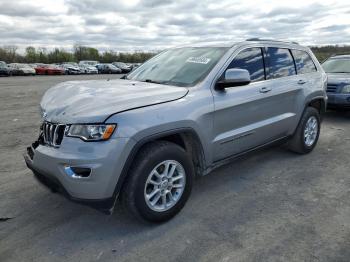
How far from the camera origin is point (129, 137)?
2.71 m

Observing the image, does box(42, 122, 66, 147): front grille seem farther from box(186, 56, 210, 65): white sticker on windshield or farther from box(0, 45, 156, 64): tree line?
box(0, 45, 156, 64): tree line

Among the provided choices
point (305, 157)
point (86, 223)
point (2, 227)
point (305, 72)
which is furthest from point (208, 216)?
point (305, 72)

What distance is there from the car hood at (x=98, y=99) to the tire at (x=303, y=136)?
8.11 feet

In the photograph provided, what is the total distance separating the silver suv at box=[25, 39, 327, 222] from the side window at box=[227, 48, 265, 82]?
1cm

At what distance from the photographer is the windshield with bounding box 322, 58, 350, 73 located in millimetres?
8908

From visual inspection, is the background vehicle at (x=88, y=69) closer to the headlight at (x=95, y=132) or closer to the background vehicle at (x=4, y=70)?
the background vehicle at (x=4, y=70)

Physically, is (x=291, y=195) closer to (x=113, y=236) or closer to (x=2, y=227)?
(x=113, y=236)

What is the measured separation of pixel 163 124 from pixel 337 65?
8044 mm

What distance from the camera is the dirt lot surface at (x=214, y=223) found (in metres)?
2.74

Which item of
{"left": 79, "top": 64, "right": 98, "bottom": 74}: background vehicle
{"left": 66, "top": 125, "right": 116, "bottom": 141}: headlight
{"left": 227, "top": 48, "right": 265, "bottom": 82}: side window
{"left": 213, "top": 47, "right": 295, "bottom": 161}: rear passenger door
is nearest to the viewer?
{"left": 66, "top": 125, "right": 116, "bottom": 141}: headlight

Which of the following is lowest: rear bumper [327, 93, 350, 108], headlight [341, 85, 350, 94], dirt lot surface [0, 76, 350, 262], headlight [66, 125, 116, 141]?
dirt lot surface [0, 76, 350, 262]

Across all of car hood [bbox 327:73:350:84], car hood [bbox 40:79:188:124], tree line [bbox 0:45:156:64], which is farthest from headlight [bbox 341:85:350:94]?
tree line [bbox 0:45:156:64]

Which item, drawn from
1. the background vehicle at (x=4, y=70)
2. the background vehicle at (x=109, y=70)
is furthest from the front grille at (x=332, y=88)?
the background vehicle at (x=109, y=70)

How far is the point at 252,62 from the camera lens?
4.09 meters
